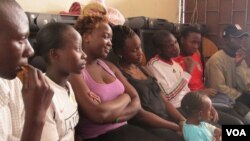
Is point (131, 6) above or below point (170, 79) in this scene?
above

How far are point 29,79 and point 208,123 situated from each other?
1.17 m

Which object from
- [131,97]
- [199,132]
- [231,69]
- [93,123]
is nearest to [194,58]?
[231,69]

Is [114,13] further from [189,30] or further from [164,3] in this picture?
[164,3]

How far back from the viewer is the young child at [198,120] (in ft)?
5.18

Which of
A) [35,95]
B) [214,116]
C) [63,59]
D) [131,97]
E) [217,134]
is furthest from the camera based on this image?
[214,116]

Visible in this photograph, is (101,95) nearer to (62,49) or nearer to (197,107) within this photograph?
(62,49)

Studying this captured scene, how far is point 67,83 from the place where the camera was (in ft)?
3.98

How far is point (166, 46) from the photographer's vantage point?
2.06 metres

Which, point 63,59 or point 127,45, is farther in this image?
point 127,45

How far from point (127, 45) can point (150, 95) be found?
298 mm

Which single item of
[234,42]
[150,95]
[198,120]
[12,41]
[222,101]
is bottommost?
[222,101]

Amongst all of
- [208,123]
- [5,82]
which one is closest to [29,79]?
[5,82]

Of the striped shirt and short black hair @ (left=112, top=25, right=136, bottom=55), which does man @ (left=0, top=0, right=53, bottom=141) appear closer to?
short black hair @ (left=112, top=25, right=136, bottom=55)

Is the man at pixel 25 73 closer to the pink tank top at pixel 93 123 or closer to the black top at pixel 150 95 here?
the pink tank top at pixel 93 123
